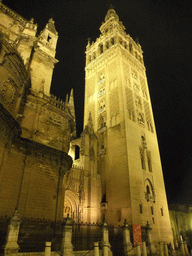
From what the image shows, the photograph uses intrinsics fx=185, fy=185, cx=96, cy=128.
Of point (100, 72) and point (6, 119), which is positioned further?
point (100, 72)

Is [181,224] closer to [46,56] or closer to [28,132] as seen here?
[28,132]

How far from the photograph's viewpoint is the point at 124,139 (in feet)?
74.2

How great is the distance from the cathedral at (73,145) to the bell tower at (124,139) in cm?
12

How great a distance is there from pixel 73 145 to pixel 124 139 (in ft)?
23.9

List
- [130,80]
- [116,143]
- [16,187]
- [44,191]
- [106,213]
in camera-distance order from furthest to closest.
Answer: [130,80], [116,143], [106,213], [44,191], [16,187]

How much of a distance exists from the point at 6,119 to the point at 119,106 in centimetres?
1675

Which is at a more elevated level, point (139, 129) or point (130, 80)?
point (130, 80)

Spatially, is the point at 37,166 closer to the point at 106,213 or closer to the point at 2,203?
the point at 2,203

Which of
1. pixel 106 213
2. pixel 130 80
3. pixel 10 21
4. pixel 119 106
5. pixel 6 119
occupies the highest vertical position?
pixel 130 80

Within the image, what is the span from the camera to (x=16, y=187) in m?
12.1

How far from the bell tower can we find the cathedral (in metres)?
0.12

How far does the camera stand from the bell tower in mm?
20141

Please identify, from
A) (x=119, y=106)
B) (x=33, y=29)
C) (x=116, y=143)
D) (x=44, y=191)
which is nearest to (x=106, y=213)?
(x=116, y=143)

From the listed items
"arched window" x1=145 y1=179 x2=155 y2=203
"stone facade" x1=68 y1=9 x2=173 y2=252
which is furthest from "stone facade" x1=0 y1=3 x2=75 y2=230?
"arched window" x1=145 y1=179 x2=155 y2=203
